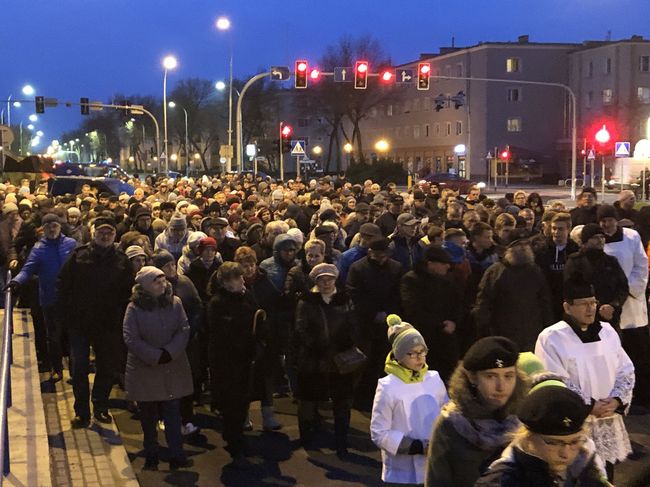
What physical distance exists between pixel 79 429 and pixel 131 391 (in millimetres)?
1601

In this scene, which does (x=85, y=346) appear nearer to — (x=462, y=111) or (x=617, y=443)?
(x=617, y=443)

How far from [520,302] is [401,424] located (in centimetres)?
368

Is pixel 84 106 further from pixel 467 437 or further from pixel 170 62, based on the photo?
pixel 467 437

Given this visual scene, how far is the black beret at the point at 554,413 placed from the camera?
3029 millimetres

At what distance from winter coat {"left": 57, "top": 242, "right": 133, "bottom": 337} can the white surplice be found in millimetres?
4578

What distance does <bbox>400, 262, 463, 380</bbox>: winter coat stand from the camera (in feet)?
27.6

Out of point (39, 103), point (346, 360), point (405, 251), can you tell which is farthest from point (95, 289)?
point (39, 103)

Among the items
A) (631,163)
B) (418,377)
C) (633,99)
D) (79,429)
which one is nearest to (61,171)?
(631,163)

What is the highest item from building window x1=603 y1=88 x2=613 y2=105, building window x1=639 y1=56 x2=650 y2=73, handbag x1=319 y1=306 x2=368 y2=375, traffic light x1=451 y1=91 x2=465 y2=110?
building window x1=639 y1=56 x2=650 y2=73

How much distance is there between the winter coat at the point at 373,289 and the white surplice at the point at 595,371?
11.8 feet

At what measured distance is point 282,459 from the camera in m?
7.88

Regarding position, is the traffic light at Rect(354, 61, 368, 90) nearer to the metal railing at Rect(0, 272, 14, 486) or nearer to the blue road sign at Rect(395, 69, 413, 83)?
the blue road sign at Rect(395, 69, 413, 83)

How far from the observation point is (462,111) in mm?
83250

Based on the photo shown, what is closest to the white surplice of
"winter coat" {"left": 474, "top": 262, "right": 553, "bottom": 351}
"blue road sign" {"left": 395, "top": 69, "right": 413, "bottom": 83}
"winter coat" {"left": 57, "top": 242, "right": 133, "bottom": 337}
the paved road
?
the paved road
